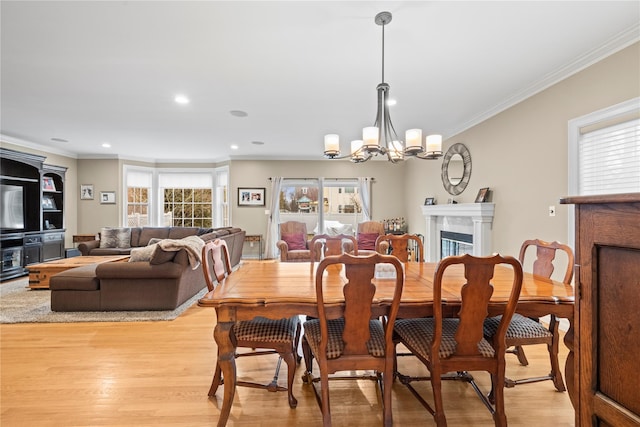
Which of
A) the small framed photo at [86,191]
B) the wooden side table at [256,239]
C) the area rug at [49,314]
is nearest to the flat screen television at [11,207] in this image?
the small framed photo at [86,191]

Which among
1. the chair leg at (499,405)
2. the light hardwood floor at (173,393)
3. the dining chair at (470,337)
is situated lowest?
the light hardwood floor at (173,393)

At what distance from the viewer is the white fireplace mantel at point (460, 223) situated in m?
4.10

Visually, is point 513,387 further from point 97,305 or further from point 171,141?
point 171,141

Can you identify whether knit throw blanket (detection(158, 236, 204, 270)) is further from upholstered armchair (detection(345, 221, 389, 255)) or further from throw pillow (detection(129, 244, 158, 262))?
upholstered armchair (detection(345, 221, 389, 255))

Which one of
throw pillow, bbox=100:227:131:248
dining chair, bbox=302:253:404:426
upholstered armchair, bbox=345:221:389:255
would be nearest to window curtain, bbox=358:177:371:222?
upholstered armchair, bbox=345:221:389:255

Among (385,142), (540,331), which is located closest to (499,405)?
(540,331)

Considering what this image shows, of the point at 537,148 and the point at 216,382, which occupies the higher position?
the point at 537,148

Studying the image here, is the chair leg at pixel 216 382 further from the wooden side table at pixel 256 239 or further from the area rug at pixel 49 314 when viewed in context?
the wooden side table at pixel 256 239

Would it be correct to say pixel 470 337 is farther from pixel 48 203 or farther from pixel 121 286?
pixel 48 203

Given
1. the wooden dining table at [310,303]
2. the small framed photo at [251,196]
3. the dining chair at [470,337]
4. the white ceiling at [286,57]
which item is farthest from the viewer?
the small framed photo at [251,196]

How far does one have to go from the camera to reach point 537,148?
330cm

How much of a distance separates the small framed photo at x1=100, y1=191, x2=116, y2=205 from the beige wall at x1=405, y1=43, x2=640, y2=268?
7.59 m

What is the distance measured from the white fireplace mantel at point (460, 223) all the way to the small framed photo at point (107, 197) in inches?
277

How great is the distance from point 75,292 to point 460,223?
529cm
